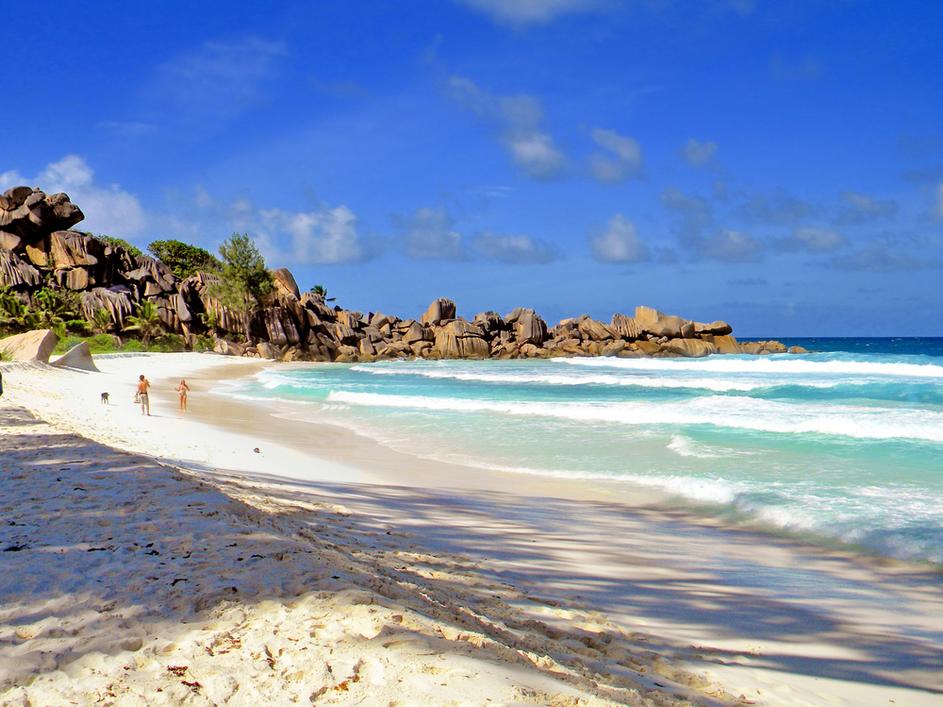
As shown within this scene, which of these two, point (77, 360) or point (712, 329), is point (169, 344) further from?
point (712, 329)

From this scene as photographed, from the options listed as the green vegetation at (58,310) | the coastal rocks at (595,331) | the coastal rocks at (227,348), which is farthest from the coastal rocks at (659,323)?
the green vegetation at (58,310)

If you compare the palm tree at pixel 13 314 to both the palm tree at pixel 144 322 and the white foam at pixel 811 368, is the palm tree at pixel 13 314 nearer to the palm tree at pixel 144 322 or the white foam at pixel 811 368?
the palm tree at pixel 144 322

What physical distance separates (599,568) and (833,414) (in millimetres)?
14756

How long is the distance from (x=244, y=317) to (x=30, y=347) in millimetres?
36013

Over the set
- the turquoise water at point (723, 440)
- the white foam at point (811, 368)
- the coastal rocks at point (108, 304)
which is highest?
the coastal rocks at point (108, 304)

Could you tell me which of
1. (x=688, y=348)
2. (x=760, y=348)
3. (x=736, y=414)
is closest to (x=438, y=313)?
(x=688, y=348)

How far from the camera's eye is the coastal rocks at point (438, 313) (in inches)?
2744

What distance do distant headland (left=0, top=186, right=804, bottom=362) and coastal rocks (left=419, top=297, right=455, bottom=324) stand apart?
120mm

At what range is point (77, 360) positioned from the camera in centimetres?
3167

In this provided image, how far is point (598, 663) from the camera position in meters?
3.94

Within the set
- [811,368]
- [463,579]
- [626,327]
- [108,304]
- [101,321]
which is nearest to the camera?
[463,579]

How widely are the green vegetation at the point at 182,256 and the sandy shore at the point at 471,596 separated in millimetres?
78797

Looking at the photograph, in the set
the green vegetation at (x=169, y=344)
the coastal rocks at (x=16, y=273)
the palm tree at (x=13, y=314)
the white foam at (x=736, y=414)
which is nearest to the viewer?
the white foam at (x=736, y=414)

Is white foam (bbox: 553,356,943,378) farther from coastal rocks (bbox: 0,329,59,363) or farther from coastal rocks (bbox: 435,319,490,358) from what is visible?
coastal rocks (bbox: 0,329,59,363)
